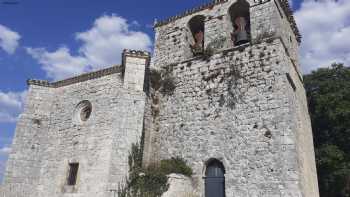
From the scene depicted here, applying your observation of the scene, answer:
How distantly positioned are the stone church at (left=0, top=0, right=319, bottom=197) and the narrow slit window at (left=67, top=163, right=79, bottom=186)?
0.03 m

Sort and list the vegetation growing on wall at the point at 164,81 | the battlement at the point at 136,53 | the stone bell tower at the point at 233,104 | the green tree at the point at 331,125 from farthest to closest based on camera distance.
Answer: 1. the green tree at the point at 331,125
2. the vegetation growing on wall at the point at 164,81
3. the battlement at the point at 136,53
4. the stone bell tower at the point at 233,104

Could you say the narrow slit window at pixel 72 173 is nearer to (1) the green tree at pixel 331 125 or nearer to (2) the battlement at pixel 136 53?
(2) the battlement at pixel 136 53

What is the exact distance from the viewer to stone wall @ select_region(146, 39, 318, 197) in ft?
27.8

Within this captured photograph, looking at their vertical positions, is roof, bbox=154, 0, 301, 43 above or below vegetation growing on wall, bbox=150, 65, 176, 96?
above

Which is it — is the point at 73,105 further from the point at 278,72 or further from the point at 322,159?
the point at 322,159

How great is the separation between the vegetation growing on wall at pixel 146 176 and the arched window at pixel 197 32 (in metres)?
4.54

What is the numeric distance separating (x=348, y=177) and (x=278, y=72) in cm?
794

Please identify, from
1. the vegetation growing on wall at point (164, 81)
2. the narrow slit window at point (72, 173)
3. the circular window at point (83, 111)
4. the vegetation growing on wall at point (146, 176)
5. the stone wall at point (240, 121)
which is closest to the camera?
the stone wall at point (240, 121)

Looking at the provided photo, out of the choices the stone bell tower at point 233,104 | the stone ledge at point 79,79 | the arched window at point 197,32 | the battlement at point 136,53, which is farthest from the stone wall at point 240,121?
the stone ledge at point 79,79

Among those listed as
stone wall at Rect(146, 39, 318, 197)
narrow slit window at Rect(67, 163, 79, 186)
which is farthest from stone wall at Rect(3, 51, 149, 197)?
stone wall at Rect(146, 39, 318, 197)

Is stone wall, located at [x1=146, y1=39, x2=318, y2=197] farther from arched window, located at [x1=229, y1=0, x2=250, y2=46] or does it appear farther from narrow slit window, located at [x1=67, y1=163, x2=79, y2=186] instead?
narrow slit window, located at [x1=67, y1=163, x2=79, y2=186]

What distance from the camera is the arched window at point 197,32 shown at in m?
12.3

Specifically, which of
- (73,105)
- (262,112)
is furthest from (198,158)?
(73,105)

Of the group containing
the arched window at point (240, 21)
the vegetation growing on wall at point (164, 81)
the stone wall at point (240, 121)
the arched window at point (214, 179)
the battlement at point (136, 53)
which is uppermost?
the arched window at point (240, 21)
